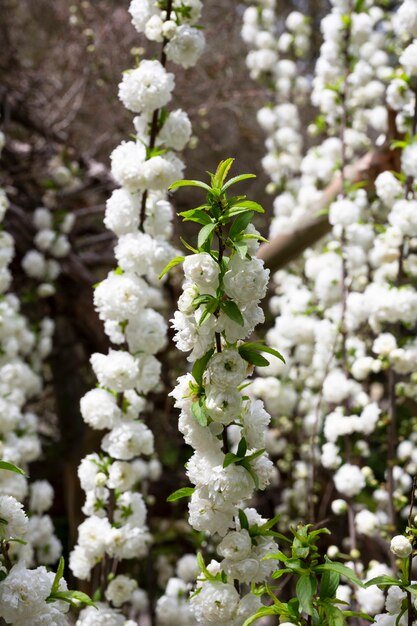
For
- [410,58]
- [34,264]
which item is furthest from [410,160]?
[34,264]

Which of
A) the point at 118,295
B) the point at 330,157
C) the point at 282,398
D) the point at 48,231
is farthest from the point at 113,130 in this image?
the point at 118,295

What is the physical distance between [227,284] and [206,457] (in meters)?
0.30

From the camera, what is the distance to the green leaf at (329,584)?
3.67 feet

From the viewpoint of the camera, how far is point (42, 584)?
3.86ft

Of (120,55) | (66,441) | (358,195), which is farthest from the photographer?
(120,55)

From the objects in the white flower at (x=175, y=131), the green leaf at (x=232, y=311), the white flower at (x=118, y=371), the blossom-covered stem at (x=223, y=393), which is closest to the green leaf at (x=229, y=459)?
the blossom-covered stem at (x=223, y=393)

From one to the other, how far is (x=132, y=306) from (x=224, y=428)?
61 cm

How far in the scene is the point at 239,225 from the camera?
1153mm

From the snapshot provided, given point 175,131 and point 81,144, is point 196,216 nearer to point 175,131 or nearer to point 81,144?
point 175,131

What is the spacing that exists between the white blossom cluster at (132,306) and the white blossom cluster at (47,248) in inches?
59.6

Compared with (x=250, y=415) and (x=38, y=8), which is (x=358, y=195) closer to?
(x=250, y=415)

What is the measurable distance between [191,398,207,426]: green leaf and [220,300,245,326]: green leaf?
0.48 ft

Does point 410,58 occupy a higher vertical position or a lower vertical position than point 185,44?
higher

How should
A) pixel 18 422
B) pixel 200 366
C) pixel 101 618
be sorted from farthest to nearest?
pixel 18 422, pixel 101 618, pixel 200 366
